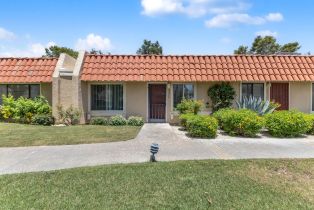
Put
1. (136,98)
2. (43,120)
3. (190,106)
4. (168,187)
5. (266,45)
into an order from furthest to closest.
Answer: (266,45) → (136,98) → (43,120) → (190,106) → (168,187)

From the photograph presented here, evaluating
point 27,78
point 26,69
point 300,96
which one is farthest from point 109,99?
Result: point 300,96

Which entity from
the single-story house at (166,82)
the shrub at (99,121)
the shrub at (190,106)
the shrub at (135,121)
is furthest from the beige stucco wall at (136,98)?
the shrub at (190,106)

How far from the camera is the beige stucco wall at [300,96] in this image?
1788cm

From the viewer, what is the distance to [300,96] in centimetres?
1791

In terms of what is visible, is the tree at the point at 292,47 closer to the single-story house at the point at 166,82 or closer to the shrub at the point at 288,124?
the single-story house at the point at 166,82

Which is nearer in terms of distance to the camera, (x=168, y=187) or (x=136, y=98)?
(x=168, y=187)

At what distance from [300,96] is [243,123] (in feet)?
24.5

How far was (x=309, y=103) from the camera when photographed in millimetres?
17906

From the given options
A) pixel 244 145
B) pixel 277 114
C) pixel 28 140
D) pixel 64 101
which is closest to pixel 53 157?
pixel 28 140

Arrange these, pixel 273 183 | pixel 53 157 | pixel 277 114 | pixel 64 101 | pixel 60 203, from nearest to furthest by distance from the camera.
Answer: pixel 60 203 < pixel 273 183 < pixel 53 157 < pixel 277 114 < pixel 64 101

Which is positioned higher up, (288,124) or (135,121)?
(288,124)

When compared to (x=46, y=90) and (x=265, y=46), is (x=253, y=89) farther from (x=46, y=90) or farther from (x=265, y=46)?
(x=265, y=46)

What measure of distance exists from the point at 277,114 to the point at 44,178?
1033 cm

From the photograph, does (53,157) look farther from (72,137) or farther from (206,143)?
(206,143)
